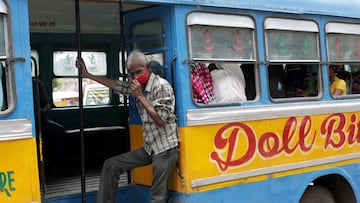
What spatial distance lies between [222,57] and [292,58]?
85 centimetres

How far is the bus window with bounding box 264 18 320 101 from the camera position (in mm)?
4496

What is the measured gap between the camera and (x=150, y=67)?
405 centimetres

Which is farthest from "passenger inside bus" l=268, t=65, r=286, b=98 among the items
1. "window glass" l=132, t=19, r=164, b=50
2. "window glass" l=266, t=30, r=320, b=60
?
"window glass" l=132, t=19, r=164, b=50

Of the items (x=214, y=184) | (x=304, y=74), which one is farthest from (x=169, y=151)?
(x=304, y=74)

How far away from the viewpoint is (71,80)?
638cm

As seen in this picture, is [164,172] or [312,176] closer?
[164,172]

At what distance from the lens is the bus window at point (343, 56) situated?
5.04 m

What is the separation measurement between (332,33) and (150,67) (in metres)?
2.06

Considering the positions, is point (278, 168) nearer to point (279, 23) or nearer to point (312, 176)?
point (312, 176)

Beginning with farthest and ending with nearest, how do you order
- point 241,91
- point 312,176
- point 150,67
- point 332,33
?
point 332,33
point 312,176
point 241,91
point 150,67

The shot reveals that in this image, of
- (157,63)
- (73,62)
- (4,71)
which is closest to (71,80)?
(73,62)

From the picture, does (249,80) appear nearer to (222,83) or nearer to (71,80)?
(222,83)

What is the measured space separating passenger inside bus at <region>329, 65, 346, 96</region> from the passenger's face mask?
213cm

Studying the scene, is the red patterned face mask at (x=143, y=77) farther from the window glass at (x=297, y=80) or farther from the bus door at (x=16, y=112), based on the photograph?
the window glass at (x=297, y=80)
